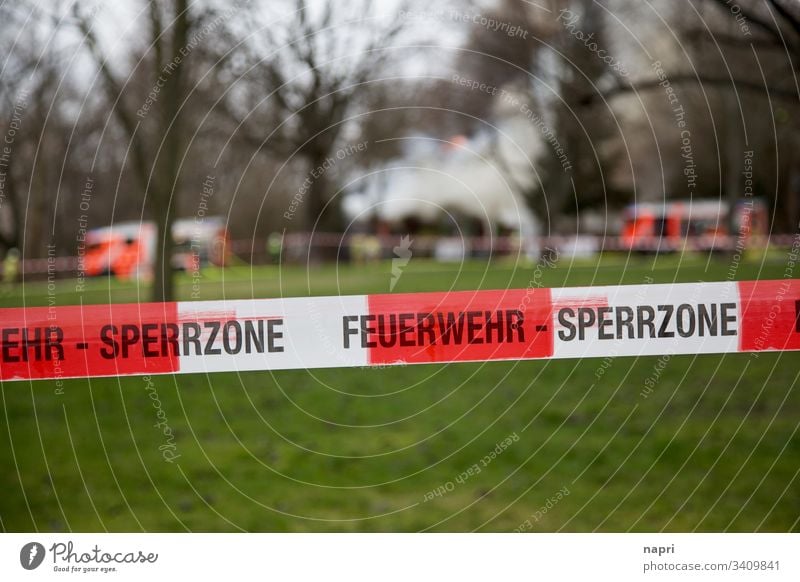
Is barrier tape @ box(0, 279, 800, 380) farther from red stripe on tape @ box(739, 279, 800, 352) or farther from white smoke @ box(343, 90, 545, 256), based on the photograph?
white smoke @ box(343, 90, 545, 256)

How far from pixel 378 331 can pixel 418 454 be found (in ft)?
8.70

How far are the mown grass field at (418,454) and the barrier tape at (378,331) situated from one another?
1466mm

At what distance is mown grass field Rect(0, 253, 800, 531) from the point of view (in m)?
5.12

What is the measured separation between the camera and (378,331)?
3850mm

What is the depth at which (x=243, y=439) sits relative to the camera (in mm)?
6797

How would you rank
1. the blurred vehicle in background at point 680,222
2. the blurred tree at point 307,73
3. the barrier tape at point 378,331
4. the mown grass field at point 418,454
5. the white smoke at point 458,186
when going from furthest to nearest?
the blurred vehicle in background at point 680,222 → the white smoke at point 458,186 → the blurred tree at point 307,73 → the mown grass field at point 418,454 → the barrier tape at point 378,331

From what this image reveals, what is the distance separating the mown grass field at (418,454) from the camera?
5.12 m
